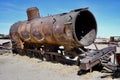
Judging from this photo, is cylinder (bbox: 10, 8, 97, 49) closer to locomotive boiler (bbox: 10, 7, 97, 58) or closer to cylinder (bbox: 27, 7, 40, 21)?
locomotive boiler (bbox: 10, 7, 97, 58)

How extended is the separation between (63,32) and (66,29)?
0.32 metres

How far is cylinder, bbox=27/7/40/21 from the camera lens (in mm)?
14168

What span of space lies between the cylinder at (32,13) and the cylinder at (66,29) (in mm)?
1159

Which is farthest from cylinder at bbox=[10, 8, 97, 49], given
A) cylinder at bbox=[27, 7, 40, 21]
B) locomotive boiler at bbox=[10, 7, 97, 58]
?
cylinder at bbox=[27, 7, 40, 21]

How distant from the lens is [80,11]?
9.76 metres

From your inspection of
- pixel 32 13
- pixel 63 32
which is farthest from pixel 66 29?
pixel 32 13

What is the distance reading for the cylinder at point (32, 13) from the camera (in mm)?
14168

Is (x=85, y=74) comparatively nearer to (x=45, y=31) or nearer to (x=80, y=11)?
(x=80, y=11)

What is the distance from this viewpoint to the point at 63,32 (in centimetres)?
999

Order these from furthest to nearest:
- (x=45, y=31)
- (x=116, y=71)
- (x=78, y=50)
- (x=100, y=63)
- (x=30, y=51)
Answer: (x=30, y=51), (x=45, y=31), (x=78, y=50), (x=100, y=63), (x=116, y=71)

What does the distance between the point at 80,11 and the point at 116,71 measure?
3.31 m

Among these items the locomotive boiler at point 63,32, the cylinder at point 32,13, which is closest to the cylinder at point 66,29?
the locomotive boiler at point 63,32

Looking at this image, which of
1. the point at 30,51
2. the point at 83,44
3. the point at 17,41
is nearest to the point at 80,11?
the point at 83,44

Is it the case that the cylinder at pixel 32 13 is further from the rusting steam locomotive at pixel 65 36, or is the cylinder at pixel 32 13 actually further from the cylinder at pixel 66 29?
the cylinder at pixel 66 29
